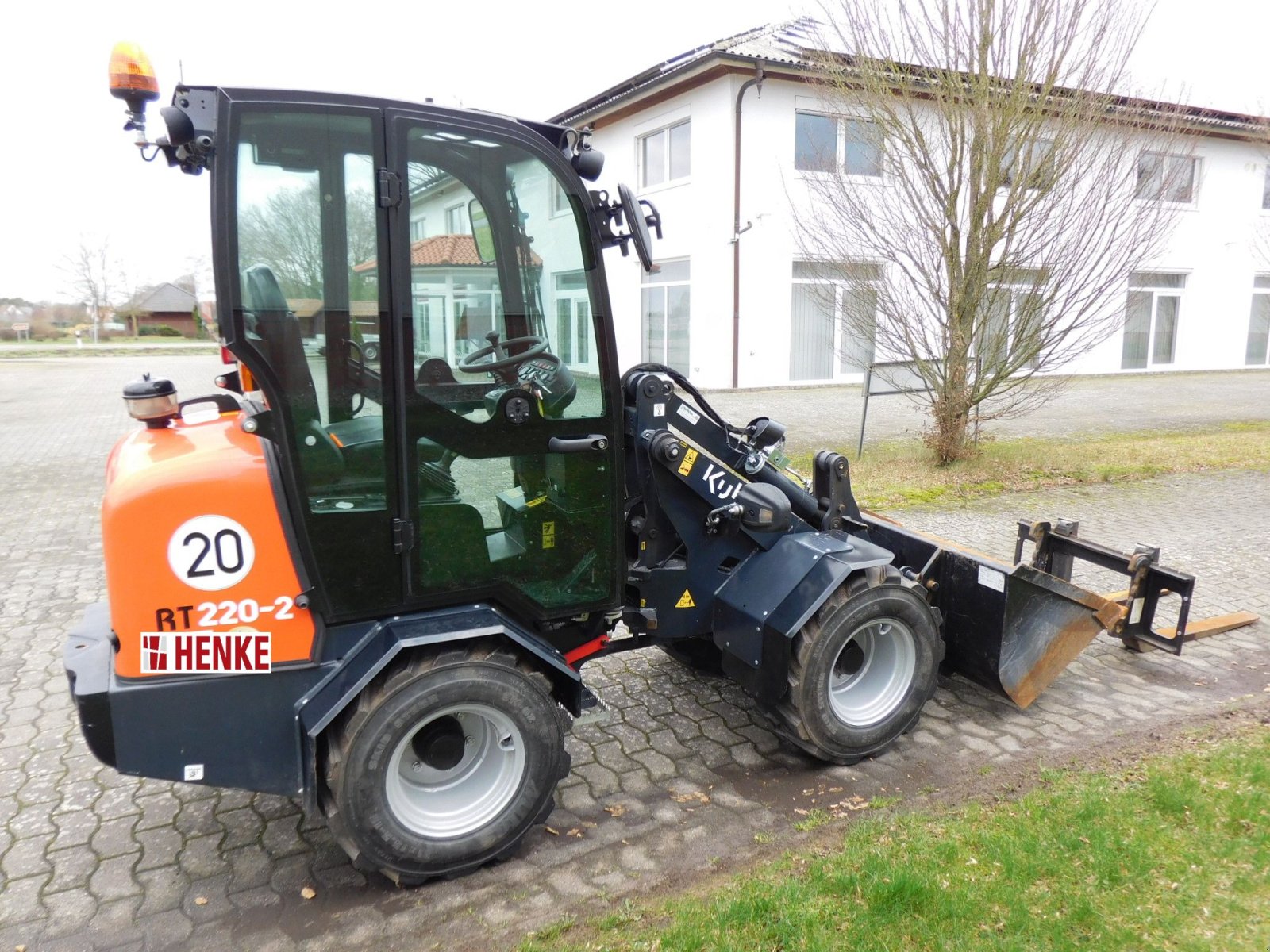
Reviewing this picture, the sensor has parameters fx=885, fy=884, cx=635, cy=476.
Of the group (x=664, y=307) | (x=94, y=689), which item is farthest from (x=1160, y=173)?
(x=94, y=689)

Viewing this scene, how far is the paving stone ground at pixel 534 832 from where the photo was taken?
295 cm

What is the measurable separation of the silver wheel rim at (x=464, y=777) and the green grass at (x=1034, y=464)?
636 cm

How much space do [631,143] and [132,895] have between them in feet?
61.1

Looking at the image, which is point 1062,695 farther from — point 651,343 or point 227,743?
point 651,343

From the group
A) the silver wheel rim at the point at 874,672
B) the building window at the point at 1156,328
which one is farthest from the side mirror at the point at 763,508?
the building window at the point at 1156,328

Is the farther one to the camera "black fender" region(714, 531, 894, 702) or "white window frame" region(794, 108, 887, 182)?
"white window frame" region(794, 108, 887, 182)

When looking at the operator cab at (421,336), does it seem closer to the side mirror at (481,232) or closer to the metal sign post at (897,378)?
the side mirror at (481,232)

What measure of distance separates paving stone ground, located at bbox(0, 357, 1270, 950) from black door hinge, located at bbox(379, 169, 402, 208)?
7.64 feet

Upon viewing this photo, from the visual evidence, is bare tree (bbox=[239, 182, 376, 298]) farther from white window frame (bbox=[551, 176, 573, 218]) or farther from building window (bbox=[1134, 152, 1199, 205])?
building window (bbox=[1134, 152, 1199, 205])

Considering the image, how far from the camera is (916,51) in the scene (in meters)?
9.47

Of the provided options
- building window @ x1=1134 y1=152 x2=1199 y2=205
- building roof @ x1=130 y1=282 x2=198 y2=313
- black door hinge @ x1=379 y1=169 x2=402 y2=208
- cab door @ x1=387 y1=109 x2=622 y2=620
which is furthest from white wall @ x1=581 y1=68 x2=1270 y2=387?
building roof @ x1=130 y1=282 x2=198 y2=313

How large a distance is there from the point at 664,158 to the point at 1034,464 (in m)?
11.3

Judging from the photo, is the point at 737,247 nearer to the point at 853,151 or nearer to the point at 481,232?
the point at 853,151

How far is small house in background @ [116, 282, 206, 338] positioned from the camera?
6912 cm
